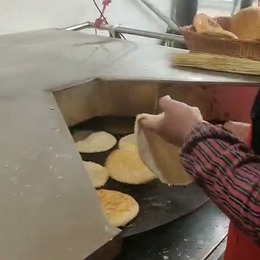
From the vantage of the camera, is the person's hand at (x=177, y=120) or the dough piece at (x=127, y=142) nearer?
the person's hand at (x=177, y=120)

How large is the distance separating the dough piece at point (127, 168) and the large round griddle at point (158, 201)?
0.01 meters

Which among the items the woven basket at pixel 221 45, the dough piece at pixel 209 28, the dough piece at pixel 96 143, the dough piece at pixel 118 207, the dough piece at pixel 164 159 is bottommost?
the dough piece at pixel 96 143

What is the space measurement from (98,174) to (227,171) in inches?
19.2

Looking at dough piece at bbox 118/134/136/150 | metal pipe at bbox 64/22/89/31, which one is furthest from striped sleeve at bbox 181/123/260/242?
metal pipe at bbox 64/22/89/31

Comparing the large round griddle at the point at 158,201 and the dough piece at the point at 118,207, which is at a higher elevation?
the dough piece at the point at 118,207

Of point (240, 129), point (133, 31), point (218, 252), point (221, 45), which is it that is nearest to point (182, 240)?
point (218, 252)

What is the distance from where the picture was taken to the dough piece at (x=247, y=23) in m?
1.15

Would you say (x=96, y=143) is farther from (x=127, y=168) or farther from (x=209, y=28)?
(x=209, y=28)

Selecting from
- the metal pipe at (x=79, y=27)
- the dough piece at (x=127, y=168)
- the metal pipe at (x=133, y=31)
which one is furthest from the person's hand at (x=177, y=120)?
the metal pipe at (x=79, y=27)

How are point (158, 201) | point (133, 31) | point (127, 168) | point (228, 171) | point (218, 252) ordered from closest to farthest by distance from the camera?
point (228, 171), point (218, 252), point (158, 201), point (127, 168), point (133, 31)

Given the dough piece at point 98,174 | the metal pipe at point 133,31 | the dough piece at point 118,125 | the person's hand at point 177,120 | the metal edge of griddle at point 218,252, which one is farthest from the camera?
the metal pipe at point 133,31

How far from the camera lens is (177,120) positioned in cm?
65

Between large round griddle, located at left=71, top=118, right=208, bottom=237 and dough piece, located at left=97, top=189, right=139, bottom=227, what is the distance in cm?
1

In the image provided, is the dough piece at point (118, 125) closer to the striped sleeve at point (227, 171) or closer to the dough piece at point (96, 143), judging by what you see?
the dough piece at point (96, 143)
